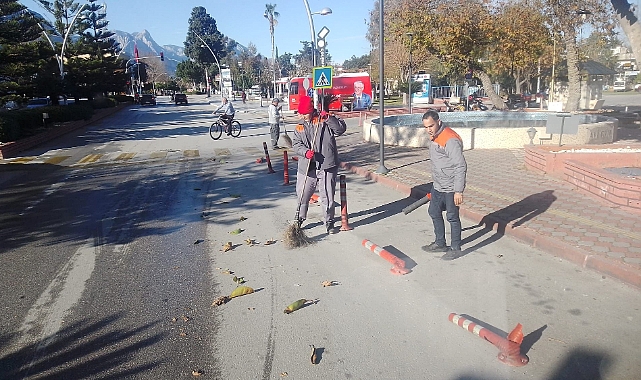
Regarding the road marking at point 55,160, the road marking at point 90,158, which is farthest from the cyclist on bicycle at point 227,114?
the road marking at point 55,160

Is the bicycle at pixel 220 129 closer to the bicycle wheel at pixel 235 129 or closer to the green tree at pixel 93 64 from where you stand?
the bicycle wheel at pixel 235 129

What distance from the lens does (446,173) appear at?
5492 mm

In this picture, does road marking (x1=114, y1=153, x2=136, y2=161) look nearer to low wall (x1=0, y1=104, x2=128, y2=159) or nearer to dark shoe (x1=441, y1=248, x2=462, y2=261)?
low wall (x1=0, y1=104, x2=128, y2=159)

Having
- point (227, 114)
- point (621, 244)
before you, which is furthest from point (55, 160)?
point (621, 244)

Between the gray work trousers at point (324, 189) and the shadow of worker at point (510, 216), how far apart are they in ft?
6.15

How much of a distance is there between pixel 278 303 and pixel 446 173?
7.80 ft

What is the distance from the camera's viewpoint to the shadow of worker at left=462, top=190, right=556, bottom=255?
21.1 feet

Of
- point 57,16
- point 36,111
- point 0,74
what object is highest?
point 57,16

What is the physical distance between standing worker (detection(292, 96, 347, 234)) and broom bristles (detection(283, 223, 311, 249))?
0.20 metres

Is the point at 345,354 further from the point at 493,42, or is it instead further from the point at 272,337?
the point at 493,42

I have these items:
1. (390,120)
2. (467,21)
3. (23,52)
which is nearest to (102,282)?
(390,120)

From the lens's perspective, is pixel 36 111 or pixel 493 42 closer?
pixel 36 111

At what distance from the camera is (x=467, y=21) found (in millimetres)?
22562

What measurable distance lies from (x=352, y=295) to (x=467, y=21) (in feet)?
68.5
